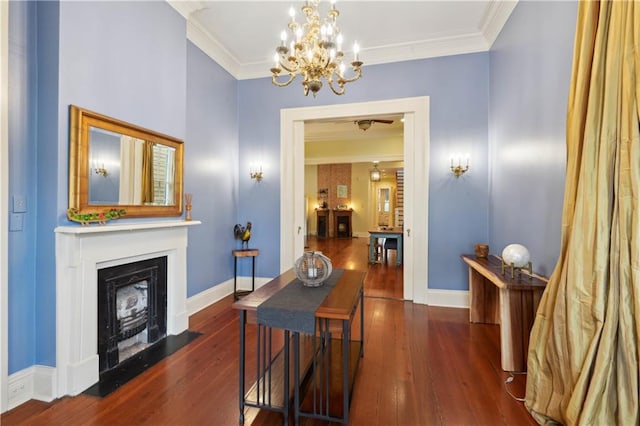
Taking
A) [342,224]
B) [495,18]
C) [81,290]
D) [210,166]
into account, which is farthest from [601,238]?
[342,224]

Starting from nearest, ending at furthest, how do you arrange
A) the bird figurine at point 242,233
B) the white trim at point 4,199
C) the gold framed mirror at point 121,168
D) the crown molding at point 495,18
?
the white trim at point 4,199
the gold framed mirror at point 121,168
the crown molding at point 495,18
the bird figurine at point 242,233

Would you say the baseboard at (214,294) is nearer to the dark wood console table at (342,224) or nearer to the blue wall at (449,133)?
the blue wall at (449,133)

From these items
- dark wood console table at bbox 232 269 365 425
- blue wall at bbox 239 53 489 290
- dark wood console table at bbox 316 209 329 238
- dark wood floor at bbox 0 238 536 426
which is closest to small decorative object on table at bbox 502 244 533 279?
dark wood floor at bbox 0 238 536 426

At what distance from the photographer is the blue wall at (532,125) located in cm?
210

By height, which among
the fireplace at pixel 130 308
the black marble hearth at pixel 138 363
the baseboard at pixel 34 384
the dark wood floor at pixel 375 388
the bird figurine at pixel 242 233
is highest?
the bird figurine at pixel 242 233

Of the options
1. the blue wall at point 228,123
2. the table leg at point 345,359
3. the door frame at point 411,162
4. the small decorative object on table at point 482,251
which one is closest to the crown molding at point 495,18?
the blue wall at point 228,123

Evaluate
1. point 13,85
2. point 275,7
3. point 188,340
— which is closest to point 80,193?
point 13,85

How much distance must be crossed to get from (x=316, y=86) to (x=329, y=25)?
403 millimetres

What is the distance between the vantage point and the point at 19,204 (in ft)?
6.08

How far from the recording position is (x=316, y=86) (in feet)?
6.83

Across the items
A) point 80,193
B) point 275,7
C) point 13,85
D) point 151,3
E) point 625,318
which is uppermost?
point 275,7

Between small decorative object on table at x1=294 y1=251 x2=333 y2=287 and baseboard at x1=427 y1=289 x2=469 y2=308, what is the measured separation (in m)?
2.34

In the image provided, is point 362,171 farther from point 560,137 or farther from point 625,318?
point 625,318

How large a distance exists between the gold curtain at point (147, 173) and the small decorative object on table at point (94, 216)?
307 millimetres
